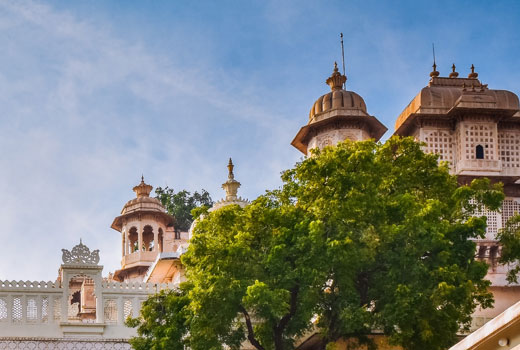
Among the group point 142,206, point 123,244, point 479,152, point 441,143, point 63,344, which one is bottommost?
point 63,344

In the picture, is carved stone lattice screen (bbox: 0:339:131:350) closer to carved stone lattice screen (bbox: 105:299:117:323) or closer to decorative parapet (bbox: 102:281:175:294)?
carved stone lattice screen (bbox: 105:299:117:323)

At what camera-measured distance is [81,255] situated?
23.0 meters

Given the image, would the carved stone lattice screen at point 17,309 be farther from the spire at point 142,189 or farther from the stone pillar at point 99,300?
the spire at point 142,189

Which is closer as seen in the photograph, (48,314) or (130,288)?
(48,314)

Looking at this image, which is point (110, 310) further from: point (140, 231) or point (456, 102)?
point (140, 231)

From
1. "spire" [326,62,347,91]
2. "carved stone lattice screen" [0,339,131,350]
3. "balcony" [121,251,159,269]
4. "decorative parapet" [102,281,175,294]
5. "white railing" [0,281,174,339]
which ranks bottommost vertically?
"carved stone lattice screen" [0,339,131,350]

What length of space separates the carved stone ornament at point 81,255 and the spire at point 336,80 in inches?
423

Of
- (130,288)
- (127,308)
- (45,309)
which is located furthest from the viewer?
(130,288)

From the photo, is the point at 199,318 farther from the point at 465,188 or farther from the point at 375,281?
the point at 465,188

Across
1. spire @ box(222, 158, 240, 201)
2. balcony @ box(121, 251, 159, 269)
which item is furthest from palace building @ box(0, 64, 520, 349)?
balcony @ box(121, 251, 159, 269)

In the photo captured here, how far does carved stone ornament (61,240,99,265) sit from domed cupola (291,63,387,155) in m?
9.16

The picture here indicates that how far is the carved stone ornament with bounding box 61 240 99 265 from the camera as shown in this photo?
22.9 metres

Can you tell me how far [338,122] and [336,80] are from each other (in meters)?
1.96

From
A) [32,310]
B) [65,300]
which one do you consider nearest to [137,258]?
[65,300]
